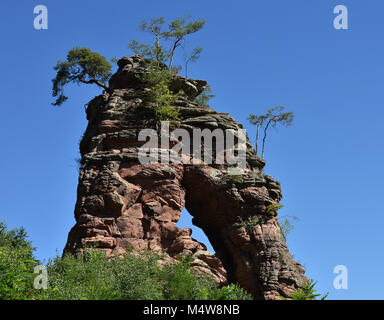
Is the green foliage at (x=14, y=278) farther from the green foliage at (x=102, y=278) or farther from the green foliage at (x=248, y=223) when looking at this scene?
the green foliage at (x=248, y=223)

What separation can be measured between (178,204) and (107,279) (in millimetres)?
8890

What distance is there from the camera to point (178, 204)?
32781 mm

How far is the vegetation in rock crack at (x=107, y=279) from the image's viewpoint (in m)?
22.9

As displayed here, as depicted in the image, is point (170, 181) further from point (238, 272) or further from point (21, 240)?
point (21, 240)

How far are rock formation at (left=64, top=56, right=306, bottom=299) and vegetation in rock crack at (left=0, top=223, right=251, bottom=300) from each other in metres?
2.00

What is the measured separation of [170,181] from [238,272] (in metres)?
7.44

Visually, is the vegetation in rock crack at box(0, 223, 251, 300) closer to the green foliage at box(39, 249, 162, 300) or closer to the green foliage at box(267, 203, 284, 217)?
the green foliage at box(39, 249, 162, 300)

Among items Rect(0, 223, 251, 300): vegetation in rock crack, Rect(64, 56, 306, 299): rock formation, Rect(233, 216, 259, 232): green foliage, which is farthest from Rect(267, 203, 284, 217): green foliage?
Rect(0, 223, 251, 300): vegetation in rock crack

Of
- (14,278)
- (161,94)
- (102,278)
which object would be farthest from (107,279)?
(161,94)

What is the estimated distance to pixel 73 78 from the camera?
1838 inches

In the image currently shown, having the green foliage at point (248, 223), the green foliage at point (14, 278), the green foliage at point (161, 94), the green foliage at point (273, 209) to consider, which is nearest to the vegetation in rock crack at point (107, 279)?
the green foliage at point (14, 278)

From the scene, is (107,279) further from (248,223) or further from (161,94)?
(161,94)

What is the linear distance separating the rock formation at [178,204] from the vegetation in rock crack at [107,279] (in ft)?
6.56
